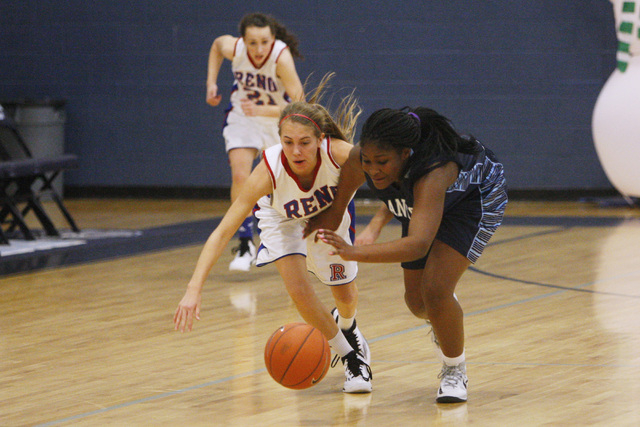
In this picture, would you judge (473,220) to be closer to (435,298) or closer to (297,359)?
(435,298)

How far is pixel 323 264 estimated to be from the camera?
12.6ft

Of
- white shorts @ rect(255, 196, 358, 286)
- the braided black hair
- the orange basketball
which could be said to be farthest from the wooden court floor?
the braided black hair

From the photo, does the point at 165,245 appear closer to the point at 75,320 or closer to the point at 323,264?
the point at 75,320

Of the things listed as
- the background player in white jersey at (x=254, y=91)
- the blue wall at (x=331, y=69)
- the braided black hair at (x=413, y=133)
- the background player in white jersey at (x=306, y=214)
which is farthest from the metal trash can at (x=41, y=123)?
the braided black hair at (x=413, y=133)

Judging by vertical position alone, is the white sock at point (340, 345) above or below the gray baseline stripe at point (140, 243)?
above

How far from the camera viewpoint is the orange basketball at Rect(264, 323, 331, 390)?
3.34m

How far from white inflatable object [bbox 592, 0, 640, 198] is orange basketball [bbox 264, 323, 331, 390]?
561 cm

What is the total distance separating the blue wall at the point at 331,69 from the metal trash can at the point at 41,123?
29cm

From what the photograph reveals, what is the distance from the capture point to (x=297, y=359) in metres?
3.34

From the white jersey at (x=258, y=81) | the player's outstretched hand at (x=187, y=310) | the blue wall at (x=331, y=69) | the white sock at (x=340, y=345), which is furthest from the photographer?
the blue wall at (x=331, y=69)

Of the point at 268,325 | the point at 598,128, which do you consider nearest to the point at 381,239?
the point at 598,128

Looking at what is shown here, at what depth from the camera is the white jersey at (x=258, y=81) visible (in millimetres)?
6457

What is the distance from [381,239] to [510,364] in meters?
3.74

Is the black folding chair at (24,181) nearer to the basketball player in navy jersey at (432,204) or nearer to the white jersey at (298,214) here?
the white jersey at (298,214)
